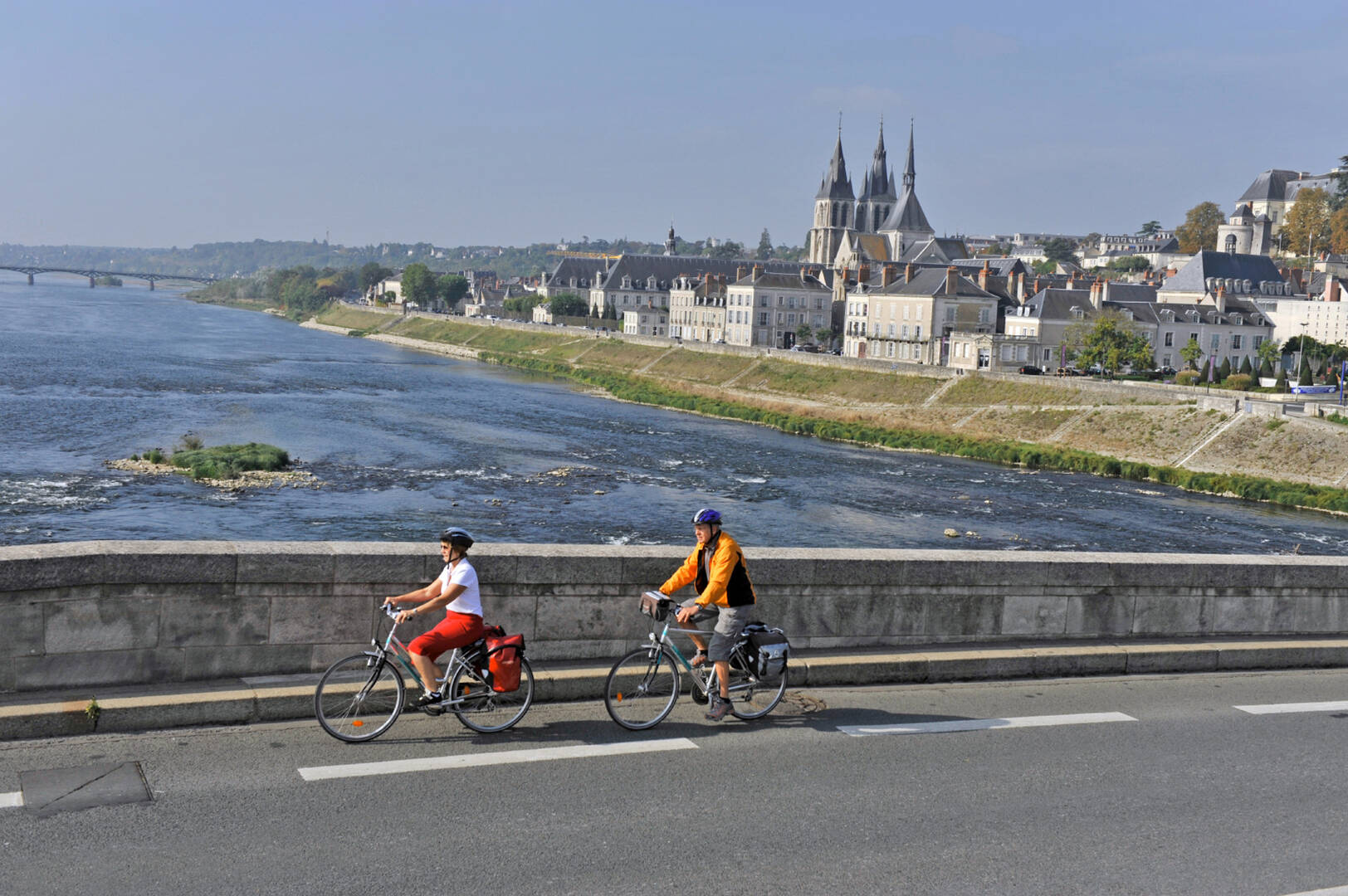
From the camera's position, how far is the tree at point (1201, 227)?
604ft

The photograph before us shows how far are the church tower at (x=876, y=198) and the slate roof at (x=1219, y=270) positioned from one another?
70.3 metres

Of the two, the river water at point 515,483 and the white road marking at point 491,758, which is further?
the river water at point 515,483

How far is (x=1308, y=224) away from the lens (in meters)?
164

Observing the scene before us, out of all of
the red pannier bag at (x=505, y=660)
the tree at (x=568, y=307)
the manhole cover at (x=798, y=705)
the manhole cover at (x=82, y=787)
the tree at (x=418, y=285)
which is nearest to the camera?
the manhole cover at (x=82, y=787)

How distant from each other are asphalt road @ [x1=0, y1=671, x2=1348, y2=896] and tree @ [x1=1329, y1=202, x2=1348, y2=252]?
169 m

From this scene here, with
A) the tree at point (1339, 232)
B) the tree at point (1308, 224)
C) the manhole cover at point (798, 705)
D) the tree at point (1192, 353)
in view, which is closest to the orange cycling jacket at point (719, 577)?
the manhole cover at point (798, 705)

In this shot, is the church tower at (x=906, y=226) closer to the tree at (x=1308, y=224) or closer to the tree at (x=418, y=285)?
the tree at (x=1308, y=224)

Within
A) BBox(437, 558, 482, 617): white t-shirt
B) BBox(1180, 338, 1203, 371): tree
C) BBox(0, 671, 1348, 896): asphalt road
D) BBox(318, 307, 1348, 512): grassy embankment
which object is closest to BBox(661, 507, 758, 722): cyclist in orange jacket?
BBox(0, 671, 1348, 896): asphalt road

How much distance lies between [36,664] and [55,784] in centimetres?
155

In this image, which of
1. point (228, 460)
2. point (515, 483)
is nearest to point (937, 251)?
point (515, 483)

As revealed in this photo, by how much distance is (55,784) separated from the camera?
7703mm

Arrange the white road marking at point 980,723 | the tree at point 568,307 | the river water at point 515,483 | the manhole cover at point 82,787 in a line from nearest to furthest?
1. the manhole cover at point 82,787
2. the white road marking at point 980,723
3. the river water at point 515,483
4. the tree at point 568,307

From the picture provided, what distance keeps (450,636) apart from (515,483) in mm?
36998

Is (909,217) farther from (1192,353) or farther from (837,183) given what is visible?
(1192,353)
